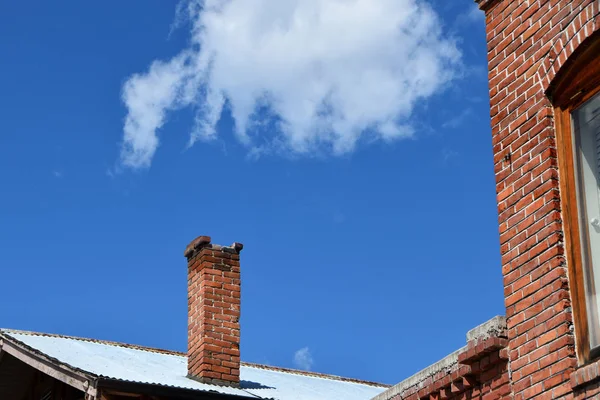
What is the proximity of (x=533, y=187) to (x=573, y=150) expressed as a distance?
0.41 meters

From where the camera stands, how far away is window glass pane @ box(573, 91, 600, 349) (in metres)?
7.13

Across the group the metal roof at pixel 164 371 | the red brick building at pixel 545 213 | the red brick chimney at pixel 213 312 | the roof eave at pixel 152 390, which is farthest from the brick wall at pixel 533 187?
the red brick chimney at pixel 213 312

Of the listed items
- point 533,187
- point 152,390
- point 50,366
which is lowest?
point 533,187

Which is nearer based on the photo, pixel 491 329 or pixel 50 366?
pixel 491 329

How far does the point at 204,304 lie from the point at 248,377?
5.21 feet

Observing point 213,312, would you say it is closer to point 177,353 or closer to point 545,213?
point 177,353

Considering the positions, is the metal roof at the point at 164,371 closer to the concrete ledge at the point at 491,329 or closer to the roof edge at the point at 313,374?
the roof edge at the point at 313,374

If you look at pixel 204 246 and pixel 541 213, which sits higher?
pixel 204 246

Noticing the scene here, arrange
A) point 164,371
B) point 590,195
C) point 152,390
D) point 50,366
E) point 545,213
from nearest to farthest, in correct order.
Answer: point 590,195, point 545,213, point 152,390, point 50,366, point 164,371

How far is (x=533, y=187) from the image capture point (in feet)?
25.6

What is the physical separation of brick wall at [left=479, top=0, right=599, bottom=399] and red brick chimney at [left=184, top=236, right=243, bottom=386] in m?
8.14

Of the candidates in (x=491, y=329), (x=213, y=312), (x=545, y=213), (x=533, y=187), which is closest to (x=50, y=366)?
(x=213, y=312)

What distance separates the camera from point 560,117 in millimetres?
7781

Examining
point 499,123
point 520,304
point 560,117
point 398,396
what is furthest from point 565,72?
point 398,396
